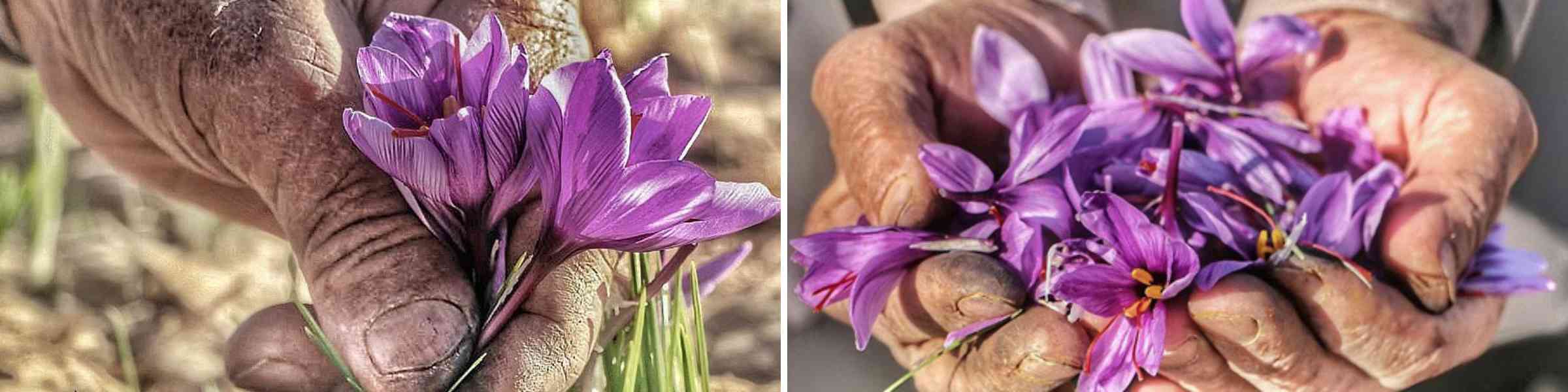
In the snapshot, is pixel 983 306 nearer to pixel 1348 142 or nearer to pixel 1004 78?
pixel 1004 78

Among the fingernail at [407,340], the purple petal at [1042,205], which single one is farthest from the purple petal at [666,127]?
the purple petal at [1042,205]

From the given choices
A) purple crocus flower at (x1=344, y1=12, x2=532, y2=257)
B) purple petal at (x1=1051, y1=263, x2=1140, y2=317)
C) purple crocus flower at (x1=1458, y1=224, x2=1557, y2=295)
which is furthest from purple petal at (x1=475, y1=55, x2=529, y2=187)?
purple crocus flower at (x1=1458, y1=224, x2=1557, y2=295)

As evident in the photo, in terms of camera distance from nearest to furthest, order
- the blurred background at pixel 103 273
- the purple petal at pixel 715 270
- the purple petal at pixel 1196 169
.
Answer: the blurred background at pixel 103 273
the purple petal at pixel 715 270
the purple petal at pixel 1196 169

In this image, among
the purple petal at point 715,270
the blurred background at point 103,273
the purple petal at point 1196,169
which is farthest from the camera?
the purple petal at point 1196,169

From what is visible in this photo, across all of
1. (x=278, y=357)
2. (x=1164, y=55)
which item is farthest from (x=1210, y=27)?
(x=278, y=357)

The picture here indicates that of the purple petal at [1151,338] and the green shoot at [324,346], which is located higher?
the green shoot at [324,346]

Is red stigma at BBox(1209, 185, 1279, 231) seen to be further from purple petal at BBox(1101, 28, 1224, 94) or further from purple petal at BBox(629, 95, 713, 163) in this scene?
purple petal at BBox(629, 95, 713, 163)

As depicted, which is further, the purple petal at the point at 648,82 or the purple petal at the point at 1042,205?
the purple petal at the point at 1042,205

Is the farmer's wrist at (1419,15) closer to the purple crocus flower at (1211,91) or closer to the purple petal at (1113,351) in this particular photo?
the purple crocus flower at (1211,91)
